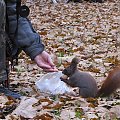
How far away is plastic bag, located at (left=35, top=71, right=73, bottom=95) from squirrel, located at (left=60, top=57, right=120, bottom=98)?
90mm

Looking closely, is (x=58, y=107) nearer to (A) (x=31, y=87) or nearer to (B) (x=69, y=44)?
(A) (x=31, y=87)

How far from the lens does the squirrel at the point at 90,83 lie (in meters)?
4.29

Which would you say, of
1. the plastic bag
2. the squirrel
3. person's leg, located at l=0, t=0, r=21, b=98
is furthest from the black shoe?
the squirrel

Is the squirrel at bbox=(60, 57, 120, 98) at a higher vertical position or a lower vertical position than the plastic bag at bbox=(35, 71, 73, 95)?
higher

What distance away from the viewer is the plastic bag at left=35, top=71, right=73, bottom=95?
15.4 feet

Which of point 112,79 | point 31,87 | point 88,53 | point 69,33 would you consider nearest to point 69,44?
point 88,53

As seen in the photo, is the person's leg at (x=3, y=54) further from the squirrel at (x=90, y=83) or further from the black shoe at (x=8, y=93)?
the squirrel at (x=90, y=83)

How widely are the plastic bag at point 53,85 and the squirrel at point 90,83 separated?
0.09m

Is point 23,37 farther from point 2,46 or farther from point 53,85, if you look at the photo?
point 53,85

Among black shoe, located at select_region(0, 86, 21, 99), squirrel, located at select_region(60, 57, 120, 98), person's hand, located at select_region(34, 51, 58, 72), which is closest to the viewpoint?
squirrel, located at select_region(60, 57, 120, 98)

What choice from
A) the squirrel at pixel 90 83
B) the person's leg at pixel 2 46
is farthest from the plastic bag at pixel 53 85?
the person's leg at pixel 2 46

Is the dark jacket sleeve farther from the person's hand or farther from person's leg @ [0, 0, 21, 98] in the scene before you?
person's leg @ [0, 0, 21, 98]

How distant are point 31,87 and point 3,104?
90cm

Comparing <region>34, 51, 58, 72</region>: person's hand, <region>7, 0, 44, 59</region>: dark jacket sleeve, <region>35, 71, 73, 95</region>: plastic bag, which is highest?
<region>7, 0, 44, 59</region>: dark jacket sleeve
